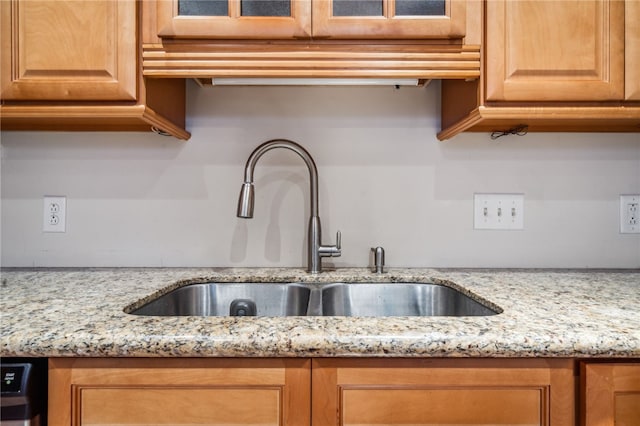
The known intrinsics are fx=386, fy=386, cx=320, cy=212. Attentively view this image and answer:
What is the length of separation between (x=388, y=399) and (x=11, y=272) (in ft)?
3.91

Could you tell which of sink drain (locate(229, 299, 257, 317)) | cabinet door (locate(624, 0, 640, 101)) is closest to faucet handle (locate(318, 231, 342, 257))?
sink drain (locate(229, 299, 257, 317))

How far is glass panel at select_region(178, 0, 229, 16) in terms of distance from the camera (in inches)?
35.8

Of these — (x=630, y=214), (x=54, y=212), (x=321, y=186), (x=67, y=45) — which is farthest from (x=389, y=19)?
(x=54, y=212)

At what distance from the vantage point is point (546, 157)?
1.26 meters

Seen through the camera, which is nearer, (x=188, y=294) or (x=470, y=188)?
(x=188, y=294)

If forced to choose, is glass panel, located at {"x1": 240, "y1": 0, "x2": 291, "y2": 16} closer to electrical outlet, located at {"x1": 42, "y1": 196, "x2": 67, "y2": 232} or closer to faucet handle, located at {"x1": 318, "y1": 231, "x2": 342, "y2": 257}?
faucet handle, located at {"x1": 318, "y1": 231, "x2": 342, "y2": 257}

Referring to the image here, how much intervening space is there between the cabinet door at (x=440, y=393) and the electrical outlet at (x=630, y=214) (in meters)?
Result: 0.86

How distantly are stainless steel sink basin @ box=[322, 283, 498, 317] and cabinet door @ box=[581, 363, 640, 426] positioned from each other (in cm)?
48

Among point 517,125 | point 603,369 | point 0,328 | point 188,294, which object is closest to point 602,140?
point 517,125

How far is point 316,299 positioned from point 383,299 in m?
0.20

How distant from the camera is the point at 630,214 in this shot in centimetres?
126

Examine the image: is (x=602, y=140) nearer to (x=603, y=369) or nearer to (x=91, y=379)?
(x=603, y=369)

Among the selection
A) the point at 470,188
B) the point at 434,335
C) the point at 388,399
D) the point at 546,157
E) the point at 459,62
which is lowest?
the point at 388,399

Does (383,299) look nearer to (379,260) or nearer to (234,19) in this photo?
(379,260)
